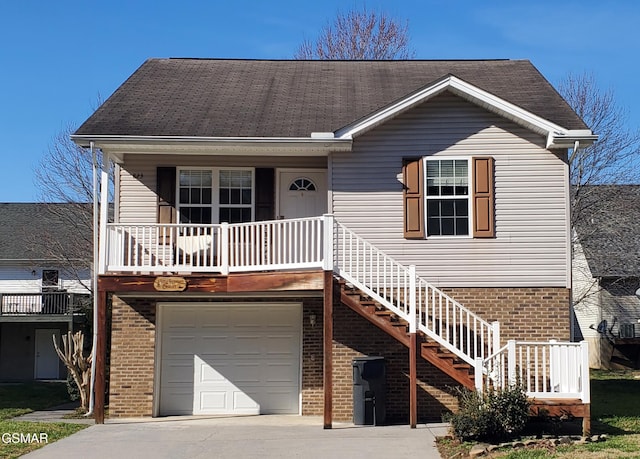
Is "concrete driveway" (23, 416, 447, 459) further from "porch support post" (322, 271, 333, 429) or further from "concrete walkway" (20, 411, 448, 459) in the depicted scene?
"porch support post" (322, 271, 333, 429)

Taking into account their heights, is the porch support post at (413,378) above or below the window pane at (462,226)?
below

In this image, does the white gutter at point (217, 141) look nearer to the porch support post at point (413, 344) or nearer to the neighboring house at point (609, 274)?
the porch support post at point (413, 344)

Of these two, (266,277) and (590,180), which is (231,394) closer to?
(266,277)

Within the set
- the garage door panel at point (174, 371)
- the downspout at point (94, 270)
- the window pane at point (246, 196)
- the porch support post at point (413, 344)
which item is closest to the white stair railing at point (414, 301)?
the porch support post at point (413, 344)

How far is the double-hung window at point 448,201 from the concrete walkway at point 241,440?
3769mm

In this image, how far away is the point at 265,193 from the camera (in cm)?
1598

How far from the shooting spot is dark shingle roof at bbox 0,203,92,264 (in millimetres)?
29688

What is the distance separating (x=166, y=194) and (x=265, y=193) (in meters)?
2.03

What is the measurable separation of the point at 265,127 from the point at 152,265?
11.6 feet

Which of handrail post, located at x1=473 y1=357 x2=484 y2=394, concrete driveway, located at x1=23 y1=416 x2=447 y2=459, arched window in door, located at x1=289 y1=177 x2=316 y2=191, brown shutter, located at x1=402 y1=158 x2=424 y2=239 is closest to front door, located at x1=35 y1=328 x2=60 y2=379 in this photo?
concrete driveway, located at x1=23 y1=416 x2=447 y2=459

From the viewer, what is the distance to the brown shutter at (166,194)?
52.0ft

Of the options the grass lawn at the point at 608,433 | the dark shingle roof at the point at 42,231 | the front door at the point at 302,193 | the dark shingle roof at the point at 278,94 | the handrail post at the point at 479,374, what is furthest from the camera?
the dark shingle roof at the point at 42,231

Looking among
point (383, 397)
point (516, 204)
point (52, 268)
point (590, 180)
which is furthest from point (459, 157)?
point (52, 268)

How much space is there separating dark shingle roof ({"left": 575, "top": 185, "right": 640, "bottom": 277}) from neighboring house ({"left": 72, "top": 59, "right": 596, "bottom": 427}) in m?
12.2
